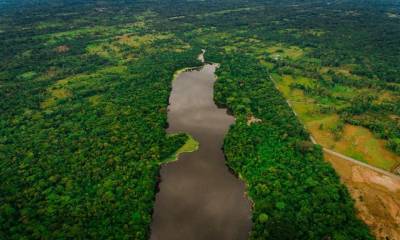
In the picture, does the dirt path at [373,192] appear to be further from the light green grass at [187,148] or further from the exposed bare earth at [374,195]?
the light green grass at [187,148]

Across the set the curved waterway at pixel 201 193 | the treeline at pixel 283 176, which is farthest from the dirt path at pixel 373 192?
the curved waterway at pixel 201 193

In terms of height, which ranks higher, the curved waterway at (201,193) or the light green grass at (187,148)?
the light green grass at (187,148)

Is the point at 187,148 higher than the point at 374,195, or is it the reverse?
the point at 187,148

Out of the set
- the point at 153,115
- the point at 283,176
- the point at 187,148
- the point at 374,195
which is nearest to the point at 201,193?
the point at 187,148

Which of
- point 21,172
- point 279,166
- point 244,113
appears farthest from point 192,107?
point 21,172

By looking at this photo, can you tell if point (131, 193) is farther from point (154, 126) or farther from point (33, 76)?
point (33, 76)

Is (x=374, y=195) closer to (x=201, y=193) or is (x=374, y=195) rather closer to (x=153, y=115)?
(x=201, y=193)

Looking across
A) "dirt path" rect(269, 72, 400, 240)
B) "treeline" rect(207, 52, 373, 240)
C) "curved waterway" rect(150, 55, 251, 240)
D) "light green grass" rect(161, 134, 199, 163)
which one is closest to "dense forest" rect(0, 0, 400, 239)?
"treeline" rect(207, 52, 373, 240)
